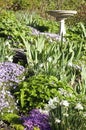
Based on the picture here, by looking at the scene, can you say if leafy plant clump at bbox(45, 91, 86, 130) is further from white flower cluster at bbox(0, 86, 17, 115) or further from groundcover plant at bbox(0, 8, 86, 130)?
white flower cluster at bbox(0, 86, 17, 115)

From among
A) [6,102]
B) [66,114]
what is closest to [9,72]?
[6,102]

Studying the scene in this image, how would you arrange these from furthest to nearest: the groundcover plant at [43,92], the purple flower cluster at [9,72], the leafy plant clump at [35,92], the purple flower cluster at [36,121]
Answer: the purple flower cluster at [9,72] → the leafy plant clump at [35,92] → the purple flower cluster at [36,121] → the groundcover plant at [43,92]

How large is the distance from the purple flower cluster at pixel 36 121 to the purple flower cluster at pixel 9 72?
876 millimetres

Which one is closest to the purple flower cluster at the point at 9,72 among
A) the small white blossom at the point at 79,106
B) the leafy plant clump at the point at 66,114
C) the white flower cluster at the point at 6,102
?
the white flower cluster at the point at 6,102

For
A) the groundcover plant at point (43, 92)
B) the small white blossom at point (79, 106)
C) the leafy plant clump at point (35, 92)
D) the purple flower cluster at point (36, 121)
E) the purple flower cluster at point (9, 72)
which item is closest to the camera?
the small white blossom at point (79, 106)

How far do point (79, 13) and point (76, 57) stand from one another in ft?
25.6

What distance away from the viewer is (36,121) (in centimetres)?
470

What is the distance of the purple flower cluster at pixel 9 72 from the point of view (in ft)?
18.5

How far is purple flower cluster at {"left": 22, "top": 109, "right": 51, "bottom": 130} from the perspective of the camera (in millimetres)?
4637

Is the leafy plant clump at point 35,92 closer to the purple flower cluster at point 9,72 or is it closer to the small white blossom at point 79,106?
the purple flower cluster at point 9,72

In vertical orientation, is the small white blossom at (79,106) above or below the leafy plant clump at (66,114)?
above

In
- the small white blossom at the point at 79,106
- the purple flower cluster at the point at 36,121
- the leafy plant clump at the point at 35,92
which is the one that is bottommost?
the purple flower cluster at the point at 36,121

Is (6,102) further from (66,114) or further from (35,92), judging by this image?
(66,114)

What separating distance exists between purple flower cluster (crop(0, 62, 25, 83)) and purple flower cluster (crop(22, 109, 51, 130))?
876 mm
